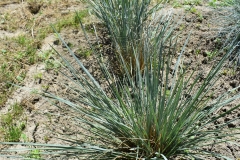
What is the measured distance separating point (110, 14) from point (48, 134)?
1064 millimetres

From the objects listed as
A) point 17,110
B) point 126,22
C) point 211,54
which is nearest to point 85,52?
point 126,22

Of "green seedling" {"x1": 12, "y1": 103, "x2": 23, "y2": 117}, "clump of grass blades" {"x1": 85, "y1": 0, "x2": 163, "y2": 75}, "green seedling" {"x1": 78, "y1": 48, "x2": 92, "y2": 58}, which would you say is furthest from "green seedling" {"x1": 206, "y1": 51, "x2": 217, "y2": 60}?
"green seedling" {"x1": 12, "y1": 103, "x2": 23, "y2": 117}

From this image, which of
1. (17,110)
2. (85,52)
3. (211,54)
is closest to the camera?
(17,110)

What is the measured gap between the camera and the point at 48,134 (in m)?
2.36

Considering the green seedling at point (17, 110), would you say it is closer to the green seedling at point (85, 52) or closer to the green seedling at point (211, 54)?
the green seedling at point (85, 52)

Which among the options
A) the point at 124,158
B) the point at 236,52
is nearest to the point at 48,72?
the point at 124,158

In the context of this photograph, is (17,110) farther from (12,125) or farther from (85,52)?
(85,52)

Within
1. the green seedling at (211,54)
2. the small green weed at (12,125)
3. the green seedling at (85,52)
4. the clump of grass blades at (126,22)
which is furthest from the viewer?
the green seedling at (85,52)

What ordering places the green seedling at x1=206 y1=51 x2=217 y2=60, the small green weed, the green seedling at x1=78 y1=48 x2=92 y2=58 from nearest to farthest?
the small green weed
the green seedling at x1=206 y1=51 x2=217 y2=60
the green seedling at x1=78 y1=48 x2=92 y2=58

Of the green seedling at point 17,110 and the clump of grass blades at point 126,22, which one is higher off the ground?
the clump of grass blades at point 126,22

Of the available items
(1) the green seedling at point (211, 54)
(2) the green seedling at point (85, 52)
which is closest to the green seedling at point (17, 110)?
(2) the green seedling at point (85, 52)

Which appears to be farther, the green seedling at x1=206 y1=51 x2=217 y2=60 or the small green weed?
the green seedling at x1=206 y1=51 x2=217 y2=60

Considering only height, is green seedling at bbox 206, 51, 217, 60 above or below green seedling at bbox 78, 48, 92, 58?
below

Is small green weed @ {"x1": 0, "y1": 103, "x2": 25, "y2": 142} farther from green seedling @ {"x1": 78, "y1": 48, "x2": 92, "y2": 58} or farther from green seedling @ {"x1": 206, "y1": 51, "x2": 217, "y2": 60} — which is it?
green seedling @ {"x1": 206, "y1": 51, "x2": 217, "y2": 60}
